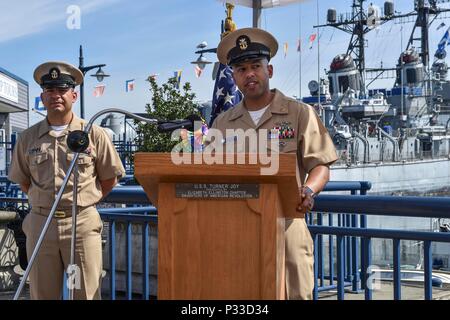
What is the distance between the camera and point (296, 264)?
3346mm

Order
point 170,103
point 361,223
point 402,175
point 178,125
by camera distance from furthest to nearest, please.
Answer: point 402,175, point 170,103, point 361,223, point 178,125

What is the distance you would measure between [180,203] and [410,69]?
57642 mm

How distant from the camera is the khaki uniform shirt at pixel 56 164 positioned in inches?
170

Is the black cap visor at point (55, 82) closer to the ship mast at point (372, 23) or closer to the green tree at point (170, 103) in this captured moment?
the green tree at point (170, 103)

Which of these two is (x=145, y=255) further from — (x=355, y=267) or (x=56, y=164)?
(x=355, y=267)

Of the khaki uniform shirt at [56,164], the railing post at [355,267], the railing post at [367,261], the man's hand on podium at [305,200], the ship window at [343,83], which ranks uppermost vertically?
the ship window at [343,83]

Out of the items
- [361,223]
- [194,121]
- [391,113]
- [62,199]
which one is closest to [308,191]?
[194,121]

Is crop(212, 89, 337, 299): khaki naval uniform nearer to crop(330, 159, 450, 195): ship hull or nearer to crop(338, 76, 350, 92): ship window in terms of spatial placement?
crop(330, 159, 450, 195): ship hull

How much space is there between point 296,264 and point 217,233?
845 millimetres

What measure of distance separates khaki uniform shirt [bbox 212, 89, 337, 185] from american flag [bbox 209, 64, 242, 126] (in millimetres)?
2206

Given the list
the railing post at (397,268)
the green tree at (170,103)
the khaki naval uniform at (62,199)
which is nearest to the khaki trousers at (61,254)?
the khaki naval uniform at (62,199)

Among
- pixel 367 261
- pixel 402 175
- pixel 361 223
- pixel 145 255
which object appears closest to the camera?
pixel 367 261

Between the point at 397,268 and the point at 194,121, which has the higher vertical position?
Answer: the point at 194,121

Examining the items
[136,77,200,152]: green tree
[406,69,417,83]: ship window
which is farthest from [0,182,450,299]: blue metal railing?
[406,69,417,83]: ship window
